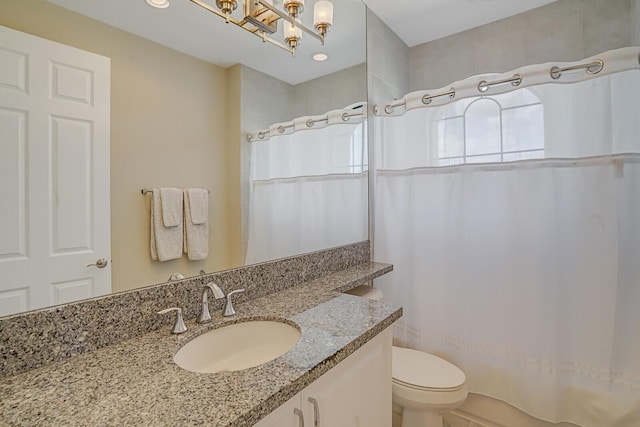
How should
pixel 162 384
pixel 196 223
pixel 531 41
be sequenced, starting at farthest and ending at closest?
pixel 531 41 < pixel 196 223 < pixel 162 384

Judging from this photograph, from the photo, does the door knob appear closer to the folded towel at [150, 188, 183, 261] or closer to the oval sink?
the folded towel at [150, 188, 183, 261]

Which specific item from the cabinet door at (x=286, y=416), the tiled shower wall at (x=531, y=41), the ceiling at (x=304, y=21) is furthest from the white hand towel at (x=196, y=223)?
the tiled shower wall at (x=531, y=41)

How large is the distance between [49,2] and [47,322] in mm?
821

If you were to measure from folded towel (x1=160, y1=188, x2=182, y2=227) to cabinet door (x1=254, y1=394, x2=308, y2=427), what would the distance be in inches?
26.8

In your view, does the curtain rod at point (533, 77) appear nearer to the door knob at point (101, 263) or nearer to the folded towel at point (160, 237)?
the folded towel at point (160, 237)

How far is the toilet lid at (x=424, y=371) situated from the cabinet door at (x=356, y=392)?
13.4 inches

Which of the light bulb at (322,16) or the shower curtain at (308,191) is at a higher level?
the light bulb at (322,16)

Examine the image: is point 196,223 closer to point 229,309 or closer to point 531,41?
point 229,309

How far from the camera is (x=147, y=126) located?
958 millimetres

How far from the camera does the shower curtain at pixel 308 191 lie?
1.33 metres

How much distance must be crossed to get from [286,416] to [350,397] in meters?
0.29

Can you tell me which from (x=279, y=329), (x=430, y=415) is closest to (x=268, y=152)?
(x=279, y=329)

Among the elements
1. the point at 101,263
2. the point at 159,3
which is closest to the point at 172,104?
the point at 159,3

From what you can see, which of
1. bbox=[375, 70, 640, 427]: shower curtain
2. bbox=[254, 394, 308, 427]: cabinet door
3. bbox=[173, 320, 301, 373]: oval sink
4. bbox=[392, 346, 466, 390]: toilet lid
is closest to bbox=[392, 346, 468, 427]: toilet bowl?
bbox=[392, 346, 466, 390]: toilet lid
